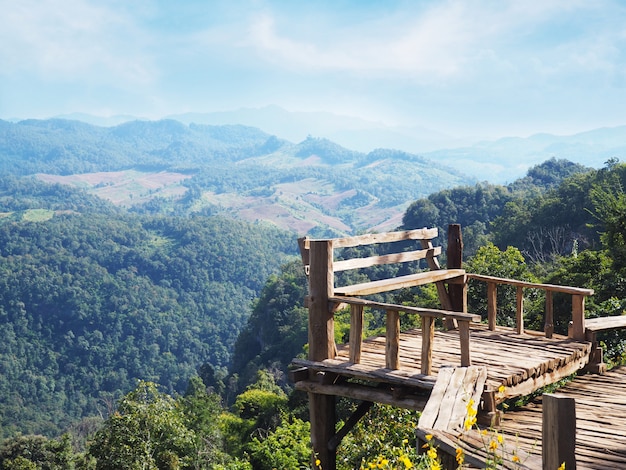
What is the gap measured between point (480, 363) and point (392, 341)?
898mm

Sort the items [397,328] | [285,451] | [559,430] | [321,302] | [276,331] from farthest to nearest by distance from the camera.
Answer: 1. [276,331]
2. [285,451]
3. [321,302]
4. [397,328]
5. [559,430]

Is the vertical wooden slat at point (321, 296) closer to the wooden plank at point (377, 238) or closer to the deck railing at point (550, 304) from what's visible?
the wooden plank at point (377, 238)

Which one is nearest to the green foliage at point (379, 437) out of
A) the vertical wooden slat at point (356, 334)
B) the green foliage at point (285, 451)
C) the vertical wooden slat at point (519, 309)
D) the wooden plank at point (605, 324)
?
the vertical wooden slat at point (519, 309)

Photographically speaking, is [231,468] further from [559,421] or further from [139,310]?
[139,310]

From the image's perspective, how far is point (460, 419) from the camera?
14.6 ft

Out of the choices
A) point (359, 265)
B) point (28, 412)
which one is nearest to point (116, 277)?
point (28, 412)

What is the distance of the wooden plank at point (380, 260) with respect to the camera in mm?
6942

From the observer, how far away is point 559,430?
2828mm

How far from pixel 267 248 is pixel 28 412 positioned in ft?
254

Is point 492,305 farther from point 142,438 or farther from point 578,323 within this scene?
point 142,438

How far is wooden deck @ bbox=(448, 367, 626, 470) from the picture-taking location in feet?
13.4

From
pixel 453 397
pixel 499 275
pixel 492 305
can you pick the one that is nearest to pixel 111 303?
pixel 499 275

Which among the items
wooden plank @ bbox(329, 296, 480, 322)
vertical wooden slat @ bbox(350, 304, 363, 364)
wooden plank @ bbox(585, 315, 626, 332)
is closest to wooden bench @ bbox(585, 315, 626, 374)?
wooden plank @ bbox(585, 315, 626, 332)

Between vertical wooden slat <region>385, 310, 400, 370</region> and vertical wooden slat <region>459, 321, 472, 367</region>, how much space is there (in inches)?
21.8
